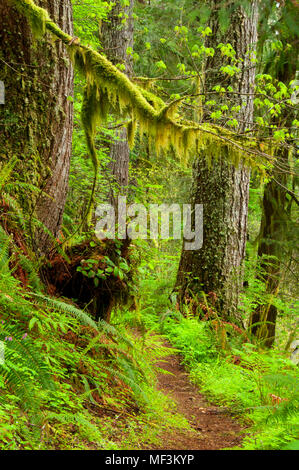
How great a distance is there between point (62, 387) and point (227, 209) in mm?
4960

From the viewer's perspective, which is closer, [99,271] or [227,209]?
[99,271]

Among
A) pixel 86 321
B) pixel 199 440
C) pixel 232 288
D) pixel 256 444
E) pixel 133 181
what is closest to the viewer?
pixel 256 444

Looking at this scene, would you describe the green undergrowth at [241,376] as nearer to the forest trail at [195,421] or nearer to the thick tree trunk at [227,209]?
the forest trail at [195,421]

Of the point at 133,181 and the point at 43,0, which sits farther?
the point at 133,181

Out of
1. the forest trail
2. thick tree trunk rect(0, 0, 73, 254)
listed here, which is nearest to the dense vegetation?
thick tree trunk rect(0, 0, 73, 254)

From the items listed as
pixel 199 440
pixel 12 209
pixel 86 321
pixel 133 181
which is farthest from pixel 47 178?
pixel 133 181

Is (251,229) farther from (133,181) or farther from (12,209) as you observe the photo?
(12,209)

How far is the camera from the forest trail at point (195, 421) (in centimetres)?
304

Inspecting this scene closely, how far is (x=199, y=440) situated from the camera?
319cm

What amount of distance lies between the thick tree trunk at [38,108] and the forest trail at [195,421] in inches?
85.3

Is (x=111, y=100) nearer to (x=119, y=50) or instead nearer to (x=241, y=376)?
(x=241, y=376)

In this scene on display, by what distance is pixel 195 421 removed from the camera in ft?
12.4

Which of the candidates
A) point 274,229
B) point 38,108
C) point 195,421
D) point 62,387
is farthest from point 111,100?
point 274,229
